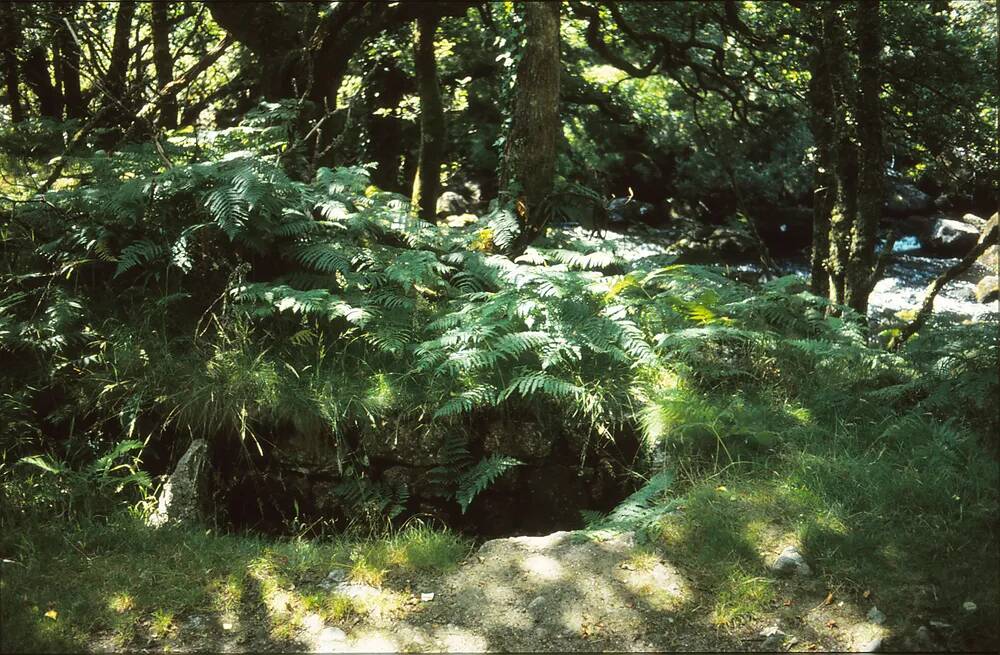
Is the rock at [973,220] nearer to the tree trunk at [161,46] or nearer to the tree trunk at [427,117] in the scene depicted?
the tree trunk at [427,117]

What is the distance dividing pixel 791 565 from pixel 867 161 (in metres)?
4.80

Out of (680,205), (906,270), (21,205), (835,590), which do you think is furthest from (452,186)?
(835,590)

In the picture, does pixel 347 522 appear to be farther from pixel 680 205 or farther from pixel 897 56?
pixel 680 205

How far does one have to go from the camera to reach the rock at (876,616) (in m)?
3.61

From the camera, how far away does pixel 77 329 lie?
5582 millimetres

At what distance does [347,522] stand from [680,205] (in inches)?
675

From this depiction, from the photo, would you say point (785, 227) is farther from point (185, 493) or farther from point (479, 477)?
point (185, 493)

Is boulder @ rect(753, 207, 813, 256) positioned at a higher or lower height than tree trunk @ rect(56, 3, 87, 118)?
lower

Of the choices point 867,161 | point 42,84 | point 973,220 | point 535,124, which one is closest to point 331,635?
point 535,124

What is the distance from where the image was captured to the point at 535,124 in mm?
7312

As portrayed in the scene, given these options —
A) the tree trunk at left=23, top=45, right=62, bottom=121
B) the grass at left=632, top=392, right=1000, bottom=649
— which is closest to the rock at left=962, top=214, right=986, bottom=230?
the grass at left=632, top=392, right=1000, bottom=649

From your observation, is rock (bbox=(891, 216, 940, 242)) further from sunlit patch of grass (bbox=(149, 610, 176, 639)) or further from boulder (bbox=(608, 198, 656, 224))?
sunlit patch of grass (bbox=(149, 610, 176, 639))

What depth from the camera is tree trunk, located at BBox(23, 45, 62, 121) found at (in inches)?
398

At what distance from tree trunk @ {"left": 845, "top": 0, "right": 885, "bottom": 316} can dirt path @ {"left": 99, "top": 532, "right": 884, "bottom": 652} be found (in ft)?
14.6
